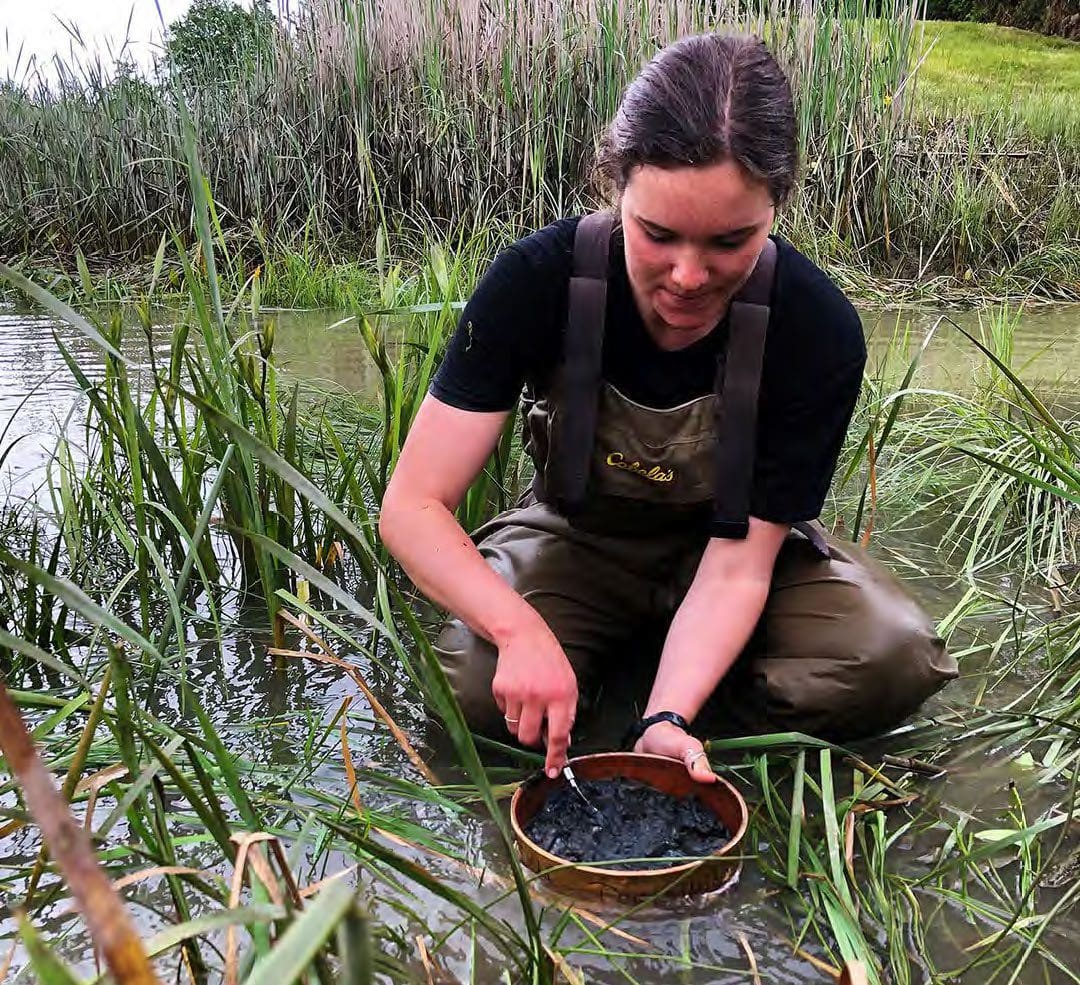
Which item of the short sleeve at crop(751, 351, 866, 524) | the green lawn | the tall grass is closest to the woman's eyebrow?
the short sleeve at crop(751, 351, 866, 524)

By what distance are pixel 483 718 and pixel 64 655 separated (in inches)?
31.5

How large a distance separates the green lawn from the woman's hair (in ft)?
19.9

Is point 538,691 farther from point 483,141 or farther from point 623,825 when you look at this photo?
point 483,141

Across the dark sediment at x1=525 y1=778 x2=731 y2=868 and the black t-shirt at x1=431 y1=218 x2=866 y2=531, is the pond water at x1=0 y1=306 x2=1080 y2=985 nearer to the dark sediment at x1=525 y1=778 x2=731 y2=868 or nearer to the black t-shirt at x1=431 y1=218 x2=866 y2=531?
the dark sediment at x1=525 y1=778 x2=731 y2=868

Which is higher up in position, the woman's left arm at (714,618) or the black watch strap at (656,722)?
the woman's left arm at (714,618)

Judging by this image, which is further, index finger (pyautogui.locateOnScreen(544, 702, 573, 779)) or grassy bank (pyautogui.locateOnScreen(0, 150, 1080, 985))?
index finger (pyautogui.locateOnScreen(544, 702, 573, 779))

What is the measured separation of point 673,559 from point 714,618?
0.95 ft

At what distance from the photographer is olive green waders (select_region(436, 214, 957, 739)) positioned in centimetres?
183

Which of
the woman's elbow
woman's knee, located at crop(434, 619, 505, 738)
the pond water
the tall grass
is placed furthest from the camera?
the tall grass

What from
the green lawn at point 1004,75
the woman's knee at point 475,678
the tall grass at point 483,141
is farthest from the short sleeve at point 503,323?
the green lawn at point 1004,75

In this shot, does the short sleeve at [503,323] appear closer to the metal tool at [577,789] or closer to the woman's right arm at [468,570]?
the woman's right arm at [468,570]

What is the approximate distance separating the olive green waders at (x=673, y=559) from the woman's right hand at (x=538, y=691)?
0.88 ft

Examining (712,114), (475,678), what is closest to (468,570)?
(475,678)

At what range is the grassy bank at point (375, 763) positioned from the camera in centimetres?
99
